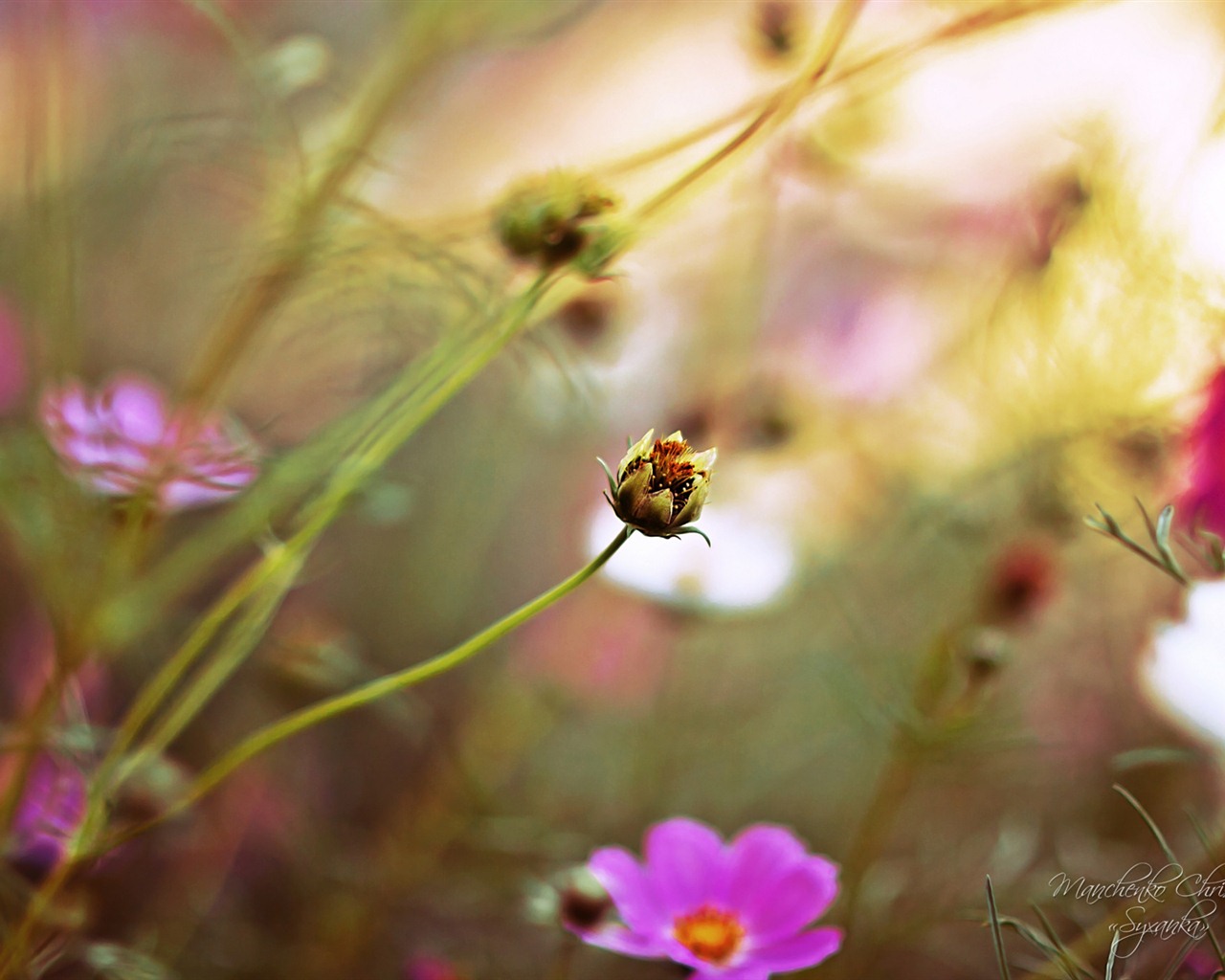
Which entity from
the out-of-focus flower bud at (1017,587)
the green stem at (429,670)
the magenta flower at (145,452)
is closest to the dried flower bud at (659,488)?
the green stem at (429,670)

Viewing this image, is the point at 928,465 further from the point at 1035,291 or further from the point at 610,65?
the point at 610,65

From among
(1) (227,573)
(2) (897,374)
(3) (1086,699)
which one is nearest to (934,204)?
(2) (897,374)

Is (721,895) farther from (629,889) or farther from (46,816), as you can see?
(46,816)

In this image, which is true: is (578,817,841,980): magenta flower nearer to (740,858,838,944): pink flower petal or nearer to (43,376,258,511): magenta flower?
(740,858,838,944): pink flower petal

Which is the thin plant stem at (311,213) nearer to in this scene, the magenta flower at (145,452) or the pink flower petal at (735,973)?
the magenta flower at (145,452)

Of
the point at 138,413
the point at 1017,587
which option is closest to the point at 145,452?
the point at 138,413

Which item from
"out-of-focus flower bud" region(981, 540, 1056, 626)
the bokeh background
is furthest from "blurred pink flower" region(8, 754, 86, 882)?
"out-of-focus flower bud" region(981, 540, 1056, 626)

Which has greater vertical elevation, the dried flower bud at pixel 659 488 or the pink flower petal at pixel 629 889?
the dried flower bud at pixel 659 488
